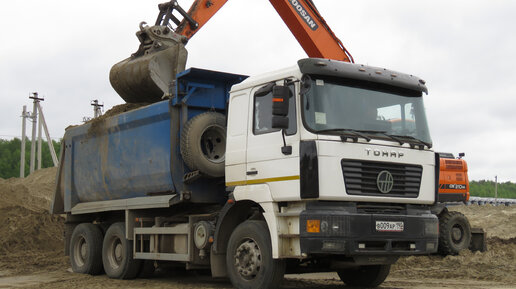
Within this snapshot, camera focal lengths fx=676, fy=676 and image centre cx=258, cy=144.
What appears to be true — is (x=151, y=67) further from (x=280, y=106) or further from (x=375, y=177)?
(x=375, y=177)

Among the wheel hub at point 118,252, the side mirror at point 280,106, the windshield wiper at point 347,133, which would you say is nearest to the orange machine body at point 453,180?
the wheel hub at point 118,252

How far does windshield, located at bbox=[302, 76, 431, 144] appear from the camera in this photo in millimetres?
8680

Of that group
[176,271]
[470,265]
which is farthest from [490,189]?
[176,271]

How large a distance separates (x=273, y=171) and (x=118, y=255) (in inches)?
198

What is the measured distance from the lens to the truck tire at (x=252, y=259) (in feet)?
29.0

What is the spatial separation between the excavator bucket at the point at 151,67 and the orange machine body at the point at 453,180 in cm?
727

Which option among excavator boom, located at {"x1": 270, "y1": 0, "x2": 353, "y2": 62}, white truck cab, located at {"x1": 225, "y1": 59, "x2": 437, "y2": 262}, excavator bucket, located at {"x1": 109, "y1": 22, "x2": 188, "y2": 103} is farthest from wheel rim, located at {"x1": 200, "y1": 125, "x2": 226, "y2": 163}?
excavator boom, located at {"x1": 270, "y1": 0, "x2": 353, "y2": 62}

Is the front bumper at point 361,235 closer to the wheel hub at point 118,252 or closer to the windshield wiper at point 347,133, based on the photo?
the windshield wiper at point 347,133

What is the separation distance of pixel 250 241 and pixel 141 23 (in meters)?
6.04

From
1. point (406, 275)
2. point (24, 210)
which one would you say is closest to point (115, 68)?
point (406, 275)

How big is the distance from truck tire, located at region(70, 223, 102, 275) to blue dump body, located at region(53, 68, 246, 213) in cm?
61

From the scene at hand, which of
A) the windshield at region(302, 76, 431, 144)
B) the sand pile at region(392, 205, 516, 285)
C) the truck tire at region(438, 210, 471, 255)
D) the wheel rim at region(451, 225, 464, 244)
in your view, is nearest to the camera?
the windshield at region(302, 76, 431, 144)

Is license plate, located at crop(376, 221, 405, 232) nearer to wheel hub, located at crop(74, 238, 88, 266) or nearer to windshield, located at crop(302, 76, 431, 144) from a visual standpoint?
windshield, located at crop(302, 76, 431, 144)

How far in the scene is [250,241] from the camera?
9.30 metres
